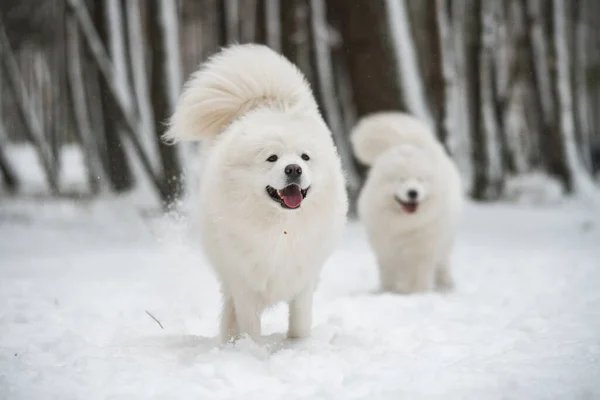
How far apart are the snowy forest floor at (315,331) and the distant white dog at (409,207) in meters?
0.38

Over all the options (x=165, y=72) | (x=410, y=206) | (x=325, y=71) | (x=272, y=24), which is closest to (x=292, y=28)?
(x=325, y=71)

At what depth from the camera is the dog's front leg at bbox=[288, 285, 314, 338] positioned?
3607 millimetres

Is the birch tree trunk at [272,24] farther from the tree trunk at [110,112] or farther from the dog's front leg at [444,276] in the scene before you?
the dog's front leg at [444,276]

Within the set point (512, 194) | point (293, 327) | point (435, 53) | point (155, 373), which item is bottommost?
point (512, 194)

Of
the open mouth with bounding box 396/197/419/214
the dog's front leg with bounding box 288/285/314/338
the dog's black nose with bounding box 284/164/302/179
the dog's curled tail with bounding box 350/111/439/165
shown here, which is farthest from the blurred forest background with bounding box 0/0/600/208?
the dog's black nose with bounding box 284/164/302/179

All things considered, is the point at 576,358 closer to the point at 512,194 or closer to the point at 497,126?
the point at 512,194

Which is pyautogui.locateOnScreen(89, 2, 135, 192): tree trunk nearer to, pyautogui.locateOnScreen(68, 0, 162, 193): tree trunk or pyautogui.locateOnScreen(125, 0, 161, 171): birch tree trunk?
pyautogui.locateOnScreen(68, 0, 162, 193): tree trunk

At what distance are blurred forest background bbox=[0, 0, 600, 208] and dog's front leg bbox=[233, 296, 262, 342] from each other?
4592 mm

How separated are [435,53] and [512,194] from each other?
4019mm

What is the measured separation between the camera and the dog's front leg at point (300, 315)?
3607 mm

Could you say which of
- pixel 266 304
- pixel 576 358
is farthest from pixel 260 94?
pixel 576 358

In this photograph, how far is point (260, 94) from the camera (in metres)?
3.75

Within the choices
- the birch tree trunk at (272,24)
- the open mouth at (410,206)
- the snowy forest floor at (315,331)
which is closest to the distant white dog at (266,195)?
the snowy forest floor at (315,331)

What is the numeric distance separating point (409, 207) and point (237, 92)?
2.16 metres
